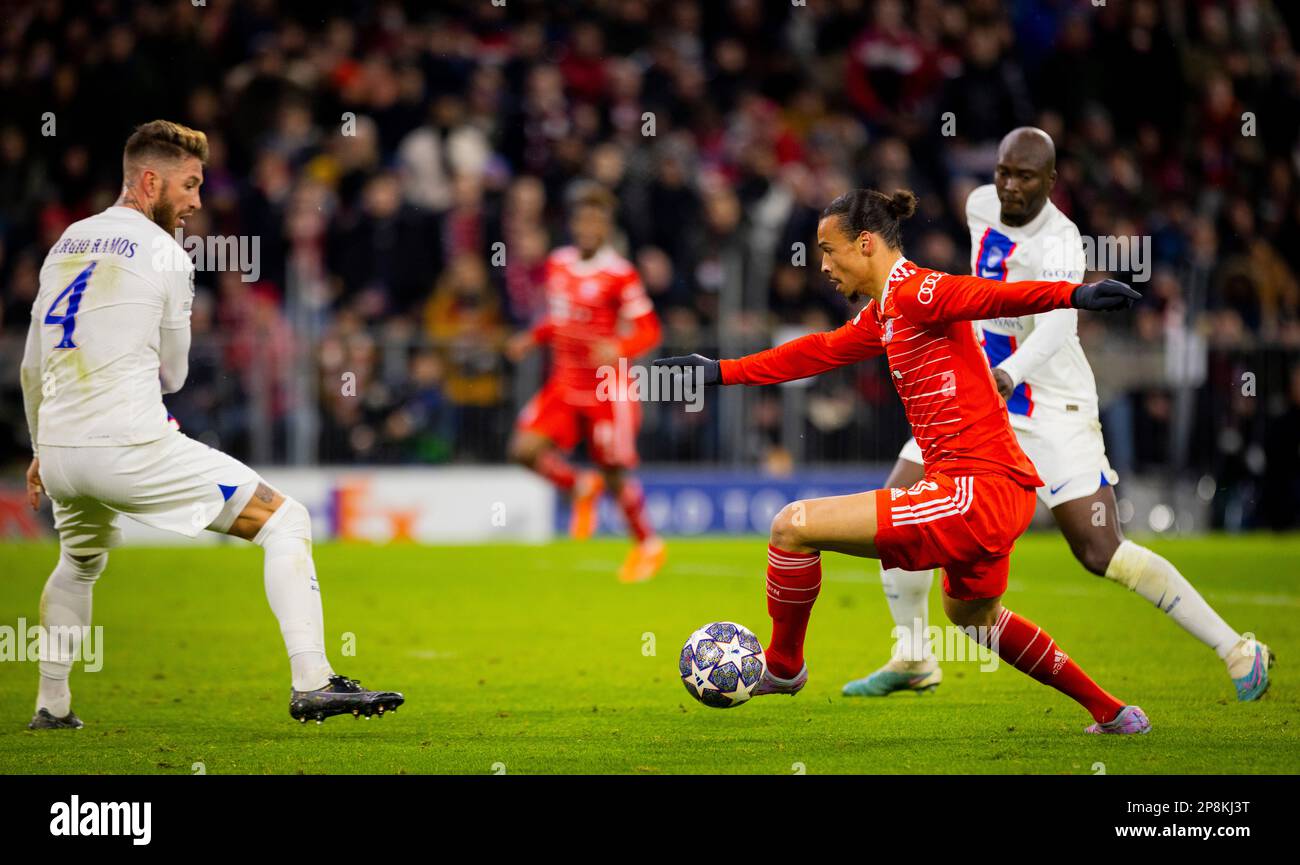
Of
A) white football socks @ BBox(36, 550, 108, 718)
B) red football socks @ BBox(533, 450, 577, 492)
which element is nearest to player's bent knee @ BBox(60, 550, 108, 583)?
white football socks @ BBox(36, 550, 108, 718)

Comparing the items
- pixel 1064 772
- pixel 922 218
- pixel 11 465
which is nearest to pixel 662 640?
pixel 1064 772

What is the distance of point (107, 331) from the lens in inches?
267

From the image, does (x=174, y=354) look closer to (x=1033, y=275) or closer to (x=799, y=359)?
(x=799, y=359)

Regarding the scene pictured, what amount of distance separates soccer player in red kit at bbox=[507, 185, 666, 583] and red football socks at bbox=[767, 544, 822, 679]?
7.43 meters

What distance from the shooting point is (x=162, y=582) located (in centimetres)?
1380

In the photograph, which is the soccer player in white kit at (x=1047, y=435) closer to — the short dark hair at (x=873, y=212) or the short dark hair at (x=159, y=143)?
the short dark hair at (x=873, y=212)

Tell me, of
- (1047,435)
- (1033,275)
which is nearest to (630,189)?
(1033,275)

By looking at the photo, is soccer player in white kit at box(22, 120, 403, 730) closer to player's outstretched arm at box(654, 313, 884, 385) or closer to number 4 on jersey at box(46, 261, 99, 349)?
number 4 on jersey at box(46, 261, 99, 349)

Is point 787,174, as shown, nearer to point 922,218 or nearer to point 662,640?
point 922,218

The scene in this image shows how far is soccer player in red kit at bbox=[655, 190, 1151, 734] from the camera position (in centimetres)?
655

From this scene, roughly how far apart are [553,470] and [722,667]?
8.48 metres

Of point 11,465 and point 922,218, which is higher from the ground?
point 922,218

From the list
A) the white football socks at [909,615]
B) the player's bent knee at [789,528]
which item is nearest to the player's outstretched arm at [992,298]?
the player's bent knee at [789,528]

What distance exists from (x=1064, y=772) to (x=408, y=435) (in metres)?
12.5
